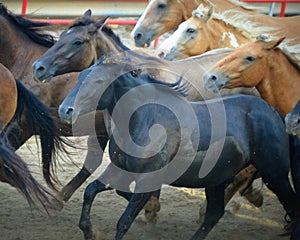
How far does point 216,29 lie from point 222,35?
73 mm

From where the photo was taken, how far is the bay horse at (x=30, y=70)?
6.13 m

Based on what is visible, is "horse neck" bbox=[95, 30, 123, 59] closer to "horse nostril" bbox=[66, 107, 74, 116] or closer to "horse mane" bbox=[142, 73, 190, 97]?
"horse mane" bbox=[142, 73, 190, 97]

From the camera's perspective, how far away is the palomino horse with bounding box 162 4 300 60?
679 centimetres

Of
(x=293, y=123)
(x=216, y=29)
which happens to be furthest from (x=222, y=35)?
(x=293, y=123)

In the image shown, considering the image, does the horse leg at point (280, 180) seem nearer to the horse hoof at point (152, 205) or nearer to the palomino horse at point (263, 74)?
the palomino horse at point (263, 74)

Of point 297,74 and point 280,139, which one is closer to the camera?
point 280,139

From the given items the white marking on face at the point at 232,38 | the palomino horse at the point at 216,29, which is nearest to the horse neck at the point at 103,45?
the palomino horse at the point at 216,29

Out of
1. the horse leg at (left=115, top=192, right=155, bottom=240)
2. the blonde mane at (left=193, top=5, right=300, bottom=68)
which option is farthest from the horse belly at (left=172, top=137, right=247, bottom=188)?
the blonde mane at (left=193, top=5, right=300, bottom=68)

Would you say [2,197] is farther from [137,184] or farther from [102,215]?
[137,184]

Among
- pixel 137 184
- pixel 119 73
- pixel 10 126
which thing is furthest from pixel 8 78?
pixel 137 184

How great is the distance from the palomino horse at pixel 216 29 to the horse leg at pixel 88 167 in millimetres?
1054

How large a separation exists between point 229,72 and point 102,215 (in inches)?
62.2

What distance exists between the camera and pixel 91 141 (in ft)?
20.6

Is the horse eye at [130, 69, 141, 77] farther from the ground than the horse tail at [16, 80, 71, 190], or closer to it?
farther from the ground
